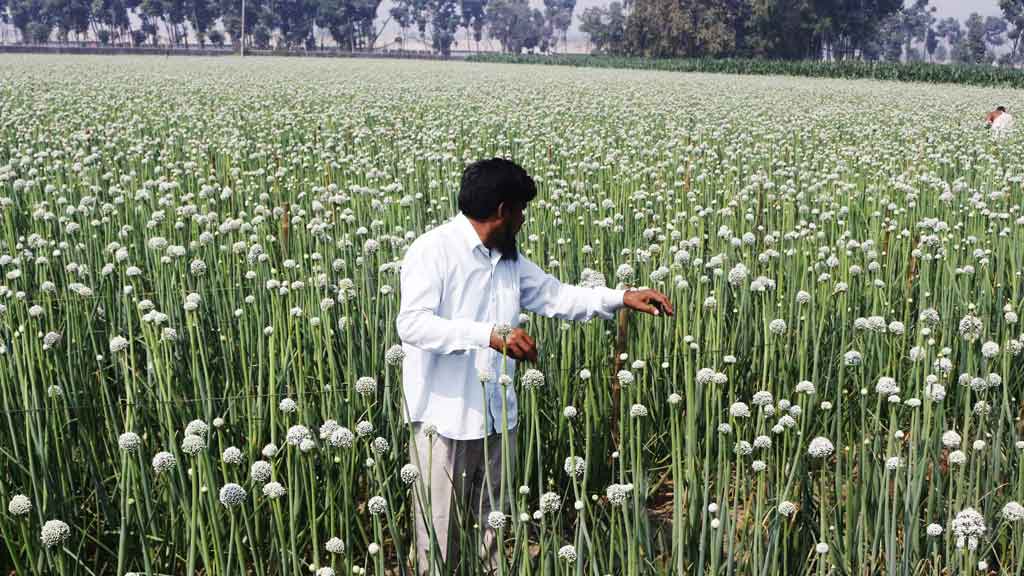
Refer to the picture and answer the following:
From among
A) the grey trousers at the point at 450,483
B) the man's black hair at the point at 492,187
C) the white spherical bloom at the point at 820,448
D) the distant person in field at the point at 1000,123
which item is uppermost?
the distant person in field at the point at 1000,123

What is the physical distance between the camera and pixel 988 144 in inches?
563

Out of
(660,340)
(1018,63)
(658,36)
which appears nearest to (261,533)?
(660,340)

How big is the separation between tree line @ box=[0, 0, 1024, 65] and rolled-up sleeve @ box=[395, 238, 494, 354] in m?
74.8

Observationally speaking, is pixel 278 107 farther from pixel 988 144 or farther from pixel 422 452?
pixel 422 452

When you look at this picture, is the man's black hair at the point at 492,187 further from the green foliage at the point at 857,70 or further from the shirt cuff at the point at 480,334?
the green foliage at the point at 857,70

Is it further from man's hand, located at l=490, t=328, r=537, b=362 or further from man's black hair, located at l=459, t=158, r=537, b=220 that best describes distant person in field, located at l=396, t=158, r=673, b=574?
man's hand, located at l=490, t=328, r=537, b=362

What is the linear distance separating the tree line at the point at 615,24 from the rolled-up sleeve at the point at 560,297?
74.6m

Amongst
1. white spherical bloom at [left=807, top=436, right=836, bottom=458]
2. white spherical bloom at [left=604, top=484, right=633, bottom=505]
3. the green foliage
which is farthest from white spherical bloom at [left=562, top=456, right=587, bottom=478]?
the green foliage

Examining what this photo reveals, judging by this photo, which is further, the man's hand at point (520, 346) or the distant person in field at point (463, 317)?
the distant person in field at point (463, 317)

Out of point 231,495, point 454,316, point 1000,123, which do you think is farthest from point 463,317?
point 1000,123

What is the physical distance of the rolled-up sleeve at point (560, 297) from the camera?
3.65 m

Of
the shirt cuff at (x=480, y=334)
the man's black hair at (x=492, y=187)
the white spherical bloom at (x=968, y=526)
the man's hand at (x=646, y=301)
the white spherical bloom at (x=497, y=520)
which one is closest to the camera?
the white spherical bloom at (x=968, y=526)

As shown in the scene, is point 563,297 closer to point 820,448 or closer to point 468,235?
point 468,235

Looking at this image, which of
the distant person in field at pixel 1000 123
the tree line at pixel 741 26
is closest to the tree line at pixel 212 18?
the tree line at pixel 741 26
